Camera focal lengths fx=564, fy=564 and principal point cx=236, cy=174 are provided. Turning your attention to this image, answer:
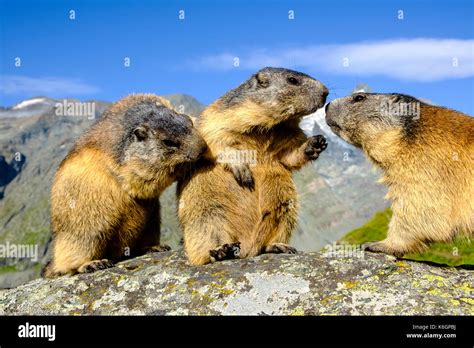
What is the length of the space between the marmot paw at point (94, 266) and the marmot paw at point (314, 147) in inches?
159

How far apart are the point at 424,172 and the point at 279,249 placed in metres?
2.91

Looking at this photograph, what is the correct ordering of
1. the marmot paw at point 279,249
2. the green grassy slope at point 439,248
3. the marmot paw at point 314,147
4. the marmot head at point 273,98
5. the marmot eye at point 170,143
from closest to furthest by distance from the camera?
the marmot paw at point 279,249, the marmot paw at point 314,147, the marmot eye at point 170,143, the marmot head at point 273,98, the green grassy slope at point 439,248

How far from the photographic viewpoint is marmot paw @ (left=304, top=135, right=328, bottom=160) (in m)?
10.1

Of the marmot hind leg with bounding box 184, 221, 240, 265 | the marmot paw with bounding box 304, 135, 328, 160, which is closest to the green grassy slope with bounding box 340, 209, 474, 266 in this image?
the marmot paw with bounding box 304, 135, 328, 160

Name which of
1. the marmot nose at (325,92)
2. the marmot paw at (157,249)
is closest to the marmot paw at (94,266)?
the marmot paw at (157,249)

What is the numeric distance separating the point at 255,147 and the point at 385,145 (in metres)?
2.49

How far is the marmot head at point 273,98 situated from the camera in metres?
10.5

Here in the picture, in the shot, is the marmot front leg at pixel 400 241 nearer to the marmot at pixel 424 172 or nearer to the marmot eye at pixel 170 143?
the marmot at pixel 424 172

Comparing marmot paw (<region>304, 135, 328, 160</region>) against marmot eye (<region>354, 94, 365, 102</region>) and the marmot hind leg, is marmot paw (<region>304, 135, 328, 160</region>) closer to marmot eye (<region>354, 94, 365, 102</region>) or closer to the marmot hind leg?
marmot eye (<region>354, 94, 365, 102</region>)

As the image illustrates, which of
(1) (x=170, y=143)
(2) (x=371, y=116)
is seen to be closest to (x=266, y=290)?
(1) (x=170, y=143)

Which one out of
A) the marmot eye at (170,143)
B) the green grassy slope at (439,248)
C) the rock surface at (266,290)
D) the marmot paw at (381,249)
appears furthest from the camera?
the green grassy slope at (439,248)

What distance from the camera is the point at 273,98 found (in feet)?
35.2

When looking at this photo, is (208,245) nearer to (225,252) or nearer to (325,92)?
(225,252)

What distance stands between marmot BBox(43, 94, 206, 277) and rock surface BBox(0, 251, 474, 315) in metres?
1.09
